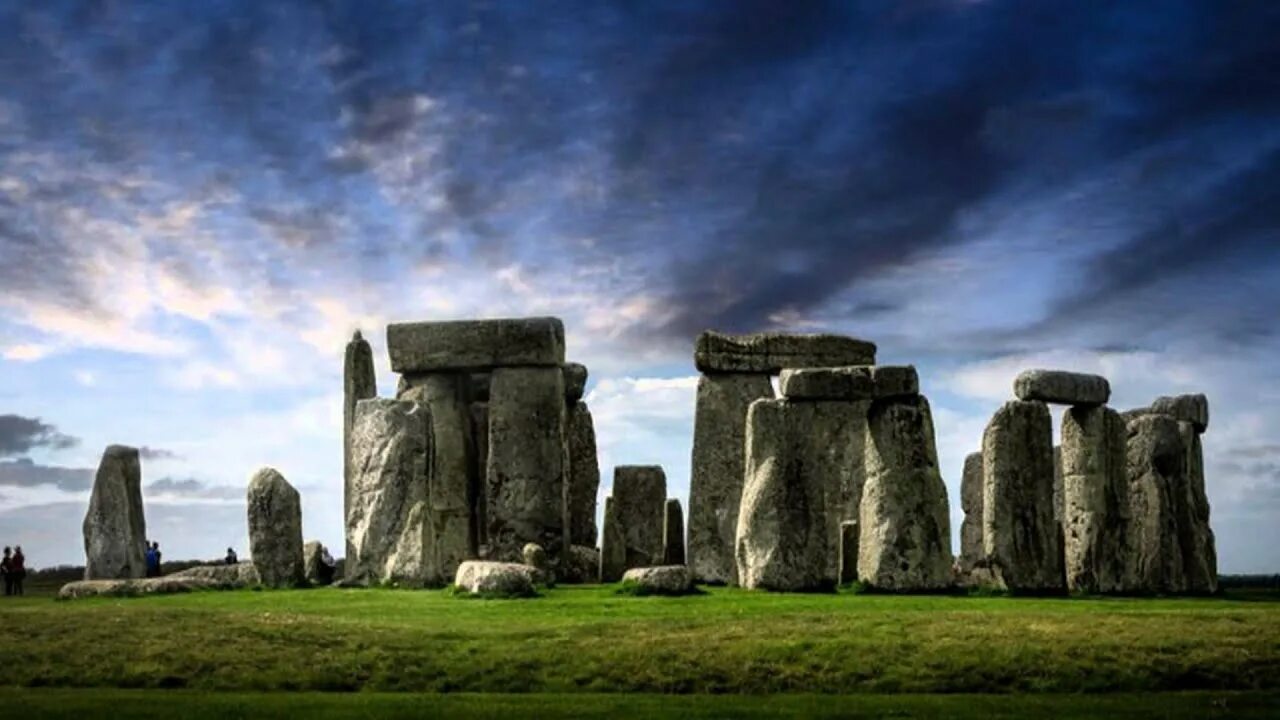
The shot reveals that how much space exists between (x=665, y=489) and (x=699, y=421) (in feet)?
7.42

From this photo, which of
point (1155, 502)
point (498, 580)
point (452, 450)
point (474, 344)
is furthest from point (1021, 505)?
point (452, 450)

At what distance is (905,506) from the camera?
2720 centimetres

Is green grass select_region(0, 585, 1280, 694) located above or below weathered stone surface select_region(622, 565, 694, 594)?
below

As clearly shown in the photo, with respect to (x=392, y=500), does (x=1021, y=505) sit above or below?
below

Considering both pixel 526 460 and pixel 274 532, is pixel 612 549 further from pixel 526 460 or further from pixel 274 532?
pixel 274 532

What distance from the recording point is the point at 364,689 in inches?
752

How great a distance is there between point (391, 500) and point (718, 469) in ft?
23.2

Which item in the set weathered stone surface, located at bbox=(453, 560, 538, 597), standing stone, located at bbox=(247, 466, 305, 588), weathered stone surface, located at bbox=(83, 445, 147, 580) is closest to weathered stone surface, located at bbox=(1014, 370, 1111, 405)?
weathered stone surface, located at bbox=(453, 560, 538, 597)

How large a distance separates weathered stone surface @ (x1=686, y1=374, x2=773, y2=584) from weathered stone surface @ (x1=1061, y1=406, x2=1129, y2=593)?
667cm

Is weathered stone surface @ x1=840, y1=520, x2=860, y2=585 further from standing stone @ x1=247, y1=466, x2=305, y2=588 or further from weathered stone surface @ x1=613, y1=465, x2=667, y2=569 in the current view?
standing stone @ x1=247, y1=466, x2=305, y2=588

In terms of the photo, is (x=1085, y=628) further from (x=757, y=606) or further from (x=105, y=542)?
(x=105, y=542)

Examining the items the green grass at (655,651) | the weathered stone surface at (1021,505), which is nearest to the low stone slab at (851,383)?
the weathered stone surface at (1021,505)

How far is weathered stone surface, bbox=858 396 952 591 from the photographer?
1073 inches

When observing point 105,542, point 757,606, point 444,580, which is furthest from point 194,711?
point 105,542
